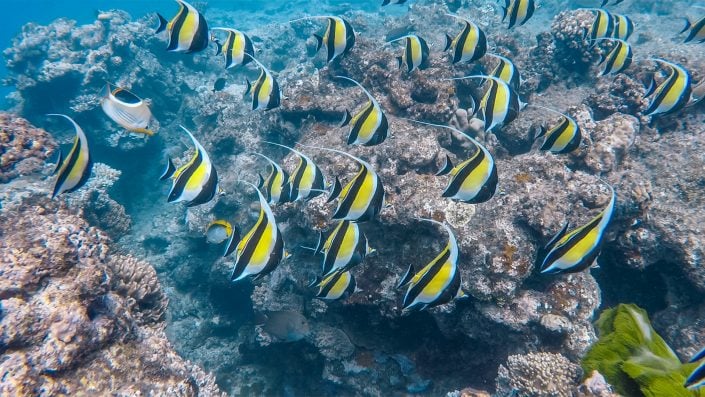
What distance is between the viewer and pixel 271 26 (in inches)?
789

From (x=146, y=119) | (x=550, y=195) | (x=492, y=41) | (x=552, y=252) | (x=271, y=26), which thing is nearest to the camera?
(x=552, y=252)

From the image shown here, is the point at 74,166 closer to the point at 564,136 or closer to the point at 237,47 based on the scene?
the point at 237,47

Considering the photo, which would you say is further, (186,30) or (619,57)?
(619,57)

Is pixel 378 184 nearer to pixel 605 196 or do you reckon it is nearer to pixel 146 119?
pixel 146 119

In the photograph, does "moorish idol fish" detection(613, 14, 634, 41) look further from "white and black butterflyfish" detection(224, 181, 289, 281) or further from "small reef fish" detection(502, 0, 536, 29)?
"white and black butterflyfish" detection(224, 181, 289, 281)

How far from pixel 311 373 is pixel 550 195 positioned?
4677 millimetres

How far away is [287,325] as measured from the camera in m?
5.37

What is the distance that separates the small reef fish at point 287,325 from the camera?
5.32 m

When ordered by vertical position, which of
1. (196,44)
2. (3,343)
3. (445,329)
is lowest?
(445,329)

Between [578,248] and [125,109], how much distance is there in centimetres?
402

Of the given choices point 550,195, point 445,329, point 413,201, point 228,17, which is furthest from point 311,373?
point 228,17

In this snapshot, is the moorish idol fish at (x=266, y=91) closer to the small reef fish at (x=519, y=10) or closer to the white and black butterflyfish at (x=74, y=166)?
the white and black butterflyfish at (x=74, y=166)

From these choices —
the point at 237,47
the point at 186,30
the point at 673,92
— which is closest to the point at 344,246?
the point at 186,30

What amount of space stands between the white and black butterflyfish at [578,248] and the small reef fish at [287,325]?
3.77 metres
